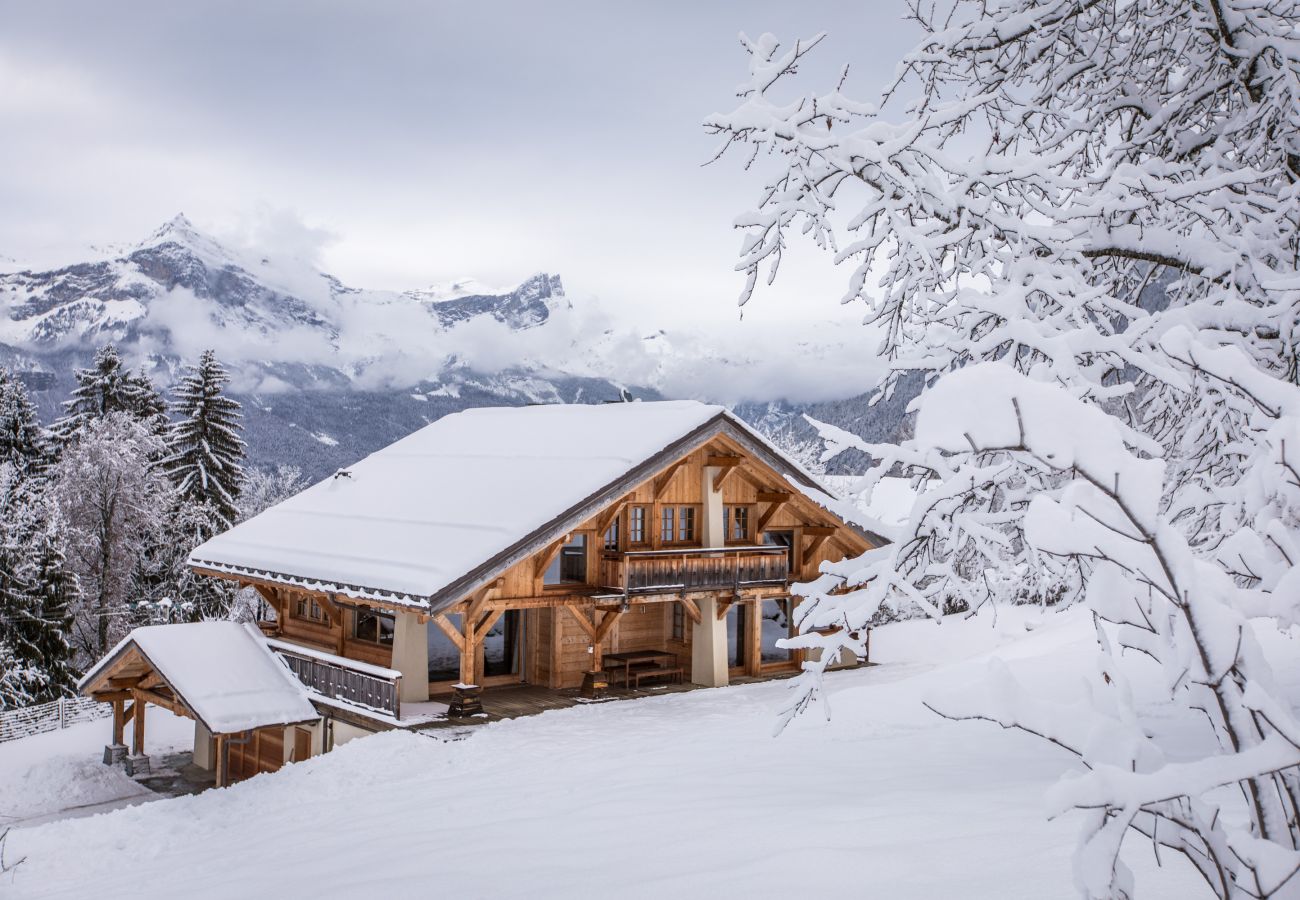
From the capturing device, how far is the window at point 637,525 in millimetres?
19641

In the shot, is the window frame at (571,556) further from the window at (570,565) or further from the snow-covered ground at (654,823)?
the snow-covered ground at (654,823)

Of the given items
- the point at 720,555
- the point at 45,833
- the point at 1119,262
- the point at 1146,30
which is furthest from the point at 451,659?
the point at 1146,30

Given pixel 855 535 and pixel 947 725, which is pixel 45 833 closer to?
pixel 947 725

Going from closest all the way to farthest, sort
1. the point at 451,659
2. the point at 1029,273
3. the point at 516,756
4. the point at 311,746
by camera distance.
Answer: the point at 1029,273 < the point at 516,756 < the point at 311,746 < the point at 451,659

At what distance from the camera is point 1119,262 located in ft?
24.4

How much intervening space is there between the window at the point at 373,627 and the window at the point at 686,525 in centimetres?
623

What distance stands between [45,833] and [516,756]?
5.73m

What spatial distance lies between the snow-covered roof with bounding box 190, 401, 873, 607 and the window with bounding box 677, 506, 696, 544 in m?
2.03

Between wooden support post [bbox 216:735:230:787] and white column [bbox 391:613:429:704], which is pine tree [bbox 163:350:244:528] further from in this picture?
white column [bbox 391:613:429:704]

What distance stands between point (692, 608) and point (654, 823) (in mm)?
14780

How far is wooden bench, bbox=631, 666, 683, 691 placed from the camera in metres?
19.1

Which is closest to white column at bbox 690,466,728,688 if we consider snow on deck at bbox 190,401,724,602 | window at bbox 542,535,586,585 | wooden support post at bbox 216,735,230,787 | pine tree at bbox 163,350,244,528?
snow on deck at bbox 190,401,724,602

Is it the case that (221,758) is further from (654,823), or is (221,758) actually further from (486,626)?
(654,823)

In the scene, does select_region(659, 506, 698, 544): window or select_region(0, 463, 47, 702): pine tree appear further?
select_region(0, 463, 47, 702): pine tree
